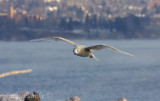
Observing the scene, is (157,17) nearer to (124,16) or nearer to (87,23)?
(124,16)

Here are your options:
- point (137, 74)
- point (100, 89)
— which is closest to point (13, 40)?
point (137, 74)

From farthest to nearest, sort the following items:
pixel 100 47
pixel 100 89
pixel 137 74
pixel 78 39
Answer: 1. pixel 78 39
2. pixel 137 74
3. pixel 100 89
4. pixel 100 47

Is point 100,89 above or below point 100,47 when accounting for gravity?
below

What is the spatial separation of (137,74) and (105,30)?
106486mm

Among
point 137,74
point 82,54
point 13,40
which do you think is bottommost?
point 13,40

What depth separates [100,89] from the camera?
41.5 meters

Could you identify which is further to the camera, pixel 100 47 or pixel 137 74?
pixel 137 74

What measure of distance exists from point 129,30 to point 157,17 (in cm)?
2247

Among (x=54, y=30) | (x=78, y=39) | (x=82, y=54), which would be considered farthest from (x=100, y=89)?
(x=54, y=30)

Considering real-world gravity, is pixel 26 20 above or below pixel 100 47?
below

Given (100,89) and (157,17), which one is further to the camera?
(157,17)

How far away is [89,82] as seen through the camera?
47.5 meters

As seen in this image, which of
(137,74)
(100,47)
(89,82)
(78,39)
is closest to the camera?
(100,47)

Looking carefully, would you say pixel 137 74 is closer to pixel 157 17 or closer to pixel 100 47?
pixel 100 47
